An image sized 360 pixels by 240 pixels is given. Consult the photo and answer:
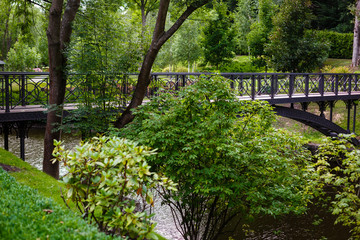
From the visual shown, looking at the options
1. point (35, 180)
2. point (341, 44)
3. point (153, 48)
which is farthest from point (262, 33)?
point (35, 180)

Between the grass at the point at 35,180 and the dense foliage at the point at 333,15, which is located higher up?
the dense foliage at the point at 333,15

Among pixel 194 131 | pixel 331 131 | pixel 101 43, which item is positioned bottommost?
pixel 331 131

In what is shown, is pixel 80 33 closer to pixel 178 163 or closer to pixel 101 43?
pixel 101 43

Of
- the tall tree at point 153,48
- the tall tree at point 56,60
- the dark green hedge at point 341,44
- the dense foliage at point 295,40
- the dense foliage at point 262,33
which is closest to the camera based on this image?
the tall tree at point 56,60

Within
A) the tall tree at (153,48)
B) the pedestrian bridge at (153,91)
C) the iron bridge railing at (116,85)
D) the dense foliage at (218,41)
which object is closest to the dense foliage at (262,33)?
the dense foliage at (218,41)

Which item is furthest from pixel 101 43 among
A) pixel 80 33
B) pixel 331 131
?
pixel 331 131

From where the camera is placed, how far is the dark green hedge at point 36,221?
3.31 meters

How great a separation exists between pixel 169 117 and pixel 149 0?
19.8 metres

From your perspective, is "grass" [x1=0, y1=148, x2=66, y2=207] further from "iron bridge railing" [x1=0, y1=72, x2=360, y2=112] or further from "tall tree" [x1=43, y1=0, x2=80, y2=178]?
"iron bridge railing" [x1=0, y1=72, x2=360, y2=112]

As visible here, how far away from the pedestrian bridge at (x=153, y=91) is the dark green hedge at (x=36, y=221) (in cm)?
514

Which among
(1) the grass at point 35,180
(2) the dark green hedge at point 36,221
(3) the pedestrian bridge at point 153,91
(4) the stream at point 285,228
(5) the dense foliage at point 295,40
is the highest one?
(5) the dense foliage at point 295,40

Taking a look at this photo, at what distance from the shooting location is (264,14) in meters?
30.6

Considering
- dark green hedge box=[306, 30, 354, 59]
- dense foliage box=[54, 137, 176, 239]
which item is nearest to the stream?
dense foliage box=[54, 137, 176, 239]

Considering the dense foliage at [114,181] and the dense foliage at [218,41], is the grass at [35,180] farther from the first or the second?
the dense foliage at [218,41]
